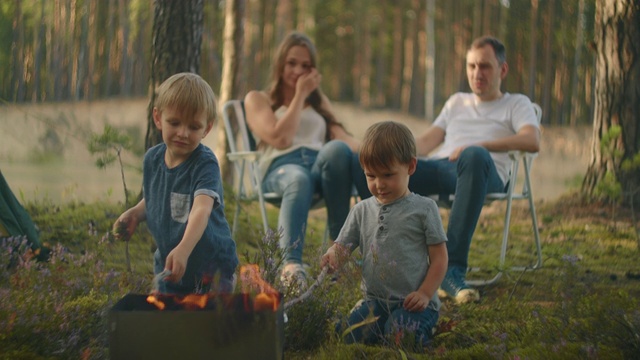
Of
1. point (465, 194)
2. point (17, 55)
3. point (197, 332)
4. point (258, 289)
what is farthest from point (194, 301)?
point (17, 55)

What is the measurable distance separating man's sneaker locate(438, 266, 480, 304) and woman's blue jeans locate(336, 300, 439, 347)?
0.80 metres

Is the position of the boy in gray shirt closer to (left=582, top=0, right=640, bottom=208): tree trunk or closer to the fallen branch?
the fallen branch

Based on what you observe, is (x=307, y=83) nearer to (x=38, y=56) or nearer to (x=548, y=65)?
(x=38, y=56)

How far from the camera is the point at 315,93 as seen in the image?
4949mm

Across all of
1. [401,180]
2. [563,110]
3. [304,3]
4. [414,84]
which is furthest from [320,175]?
[414,84]

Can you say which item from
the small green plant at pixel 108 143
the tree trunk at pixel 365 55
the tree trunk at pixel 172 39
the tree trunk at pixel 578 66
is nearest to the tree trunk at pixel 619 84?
the tree trunk at pixel 172 39

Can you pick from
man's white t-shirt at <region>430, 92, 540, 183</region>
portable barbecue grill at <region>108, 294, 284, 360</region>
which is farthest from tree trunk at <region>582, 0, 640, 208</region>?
portable barbecue grill at <region>108, 294, 284, 360</region>

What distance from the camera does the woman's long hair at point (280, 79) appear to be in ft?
15.6

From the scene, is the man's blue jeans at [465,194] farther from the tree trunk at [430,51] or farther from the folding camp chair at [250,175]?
the tree trunk at [430,51]

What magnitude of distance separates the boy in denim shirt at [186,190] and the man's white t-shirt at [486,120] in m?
1.96

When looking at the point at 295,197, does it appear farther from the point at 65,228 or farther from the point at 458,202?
the point at 65,228

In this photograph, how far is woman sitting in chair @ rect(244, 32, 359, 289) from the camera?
165 inches

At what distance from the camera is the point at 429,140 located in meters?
4.95

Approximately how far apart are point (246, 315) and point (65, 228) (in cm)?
341
